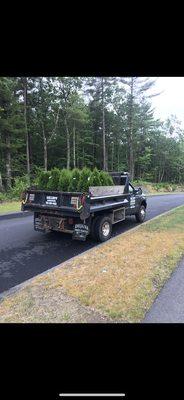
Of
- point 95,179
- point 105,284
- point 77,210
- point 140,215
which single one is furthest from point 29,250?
point 140,215

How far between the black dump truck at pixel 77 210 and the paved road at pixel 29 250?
0.36 metres

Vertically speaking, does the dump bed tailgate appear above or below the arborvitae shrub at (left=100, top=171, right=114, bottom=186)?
below

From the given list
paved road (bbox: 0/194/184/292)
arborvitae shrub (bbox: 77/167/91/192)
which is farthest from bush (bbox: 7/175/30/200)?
arborvitae shrub (bbox: 77/167/91/192)

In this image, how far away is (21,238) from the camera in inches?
323

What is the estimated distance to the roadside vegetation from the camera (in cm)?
390

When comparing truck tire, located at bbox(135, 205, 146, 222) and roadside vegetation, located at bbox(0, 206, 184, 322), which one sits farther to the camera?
truck tire, located at bbox(135, 205, 146, 222)

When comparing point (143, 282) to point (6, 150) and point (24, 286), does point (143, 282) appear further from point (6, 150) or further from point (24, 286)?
point (6, 150)

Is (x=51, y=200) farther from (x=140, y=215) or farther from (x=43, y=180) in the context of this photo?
(x=140, y=215)

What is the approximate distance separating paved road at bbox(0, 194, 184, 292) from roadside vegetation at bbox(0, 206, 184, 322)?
428mm

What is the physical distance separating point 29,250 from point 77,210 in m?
1.46


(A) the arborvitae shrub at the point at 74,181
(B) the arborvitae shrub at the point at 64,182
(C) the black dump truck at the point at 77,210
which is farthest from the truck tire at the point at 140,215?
(B) the arborvitae shrub at the point at 64,182

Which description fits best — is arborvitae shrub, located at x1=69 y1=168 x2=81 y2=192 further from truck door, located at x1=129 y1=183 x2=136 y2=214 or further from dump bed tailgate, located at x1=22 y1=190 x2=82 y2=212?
truck door, located at x1=129 y1=183 x2=136 y2=214
